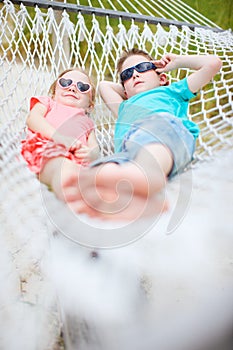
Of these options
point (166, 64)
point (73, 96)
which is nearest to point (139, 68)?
point (166, 64)

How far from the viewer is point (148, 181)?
2.30 feet

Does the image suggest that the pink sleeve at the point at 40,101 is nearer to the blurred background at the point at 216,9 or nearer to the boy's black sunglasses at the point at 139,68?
the boy's black sunglasses at the point at 139,68

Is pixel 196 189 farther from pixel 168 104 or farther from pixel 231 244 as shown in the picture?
pixel 168 104

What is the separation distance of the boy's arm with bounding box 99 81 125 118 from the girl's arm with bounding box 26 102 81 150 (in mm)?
194

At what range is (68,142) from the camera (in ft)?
2.91

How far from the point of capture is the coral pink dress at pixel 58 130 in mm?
849

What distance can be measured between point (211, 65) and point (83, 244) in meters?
0.51

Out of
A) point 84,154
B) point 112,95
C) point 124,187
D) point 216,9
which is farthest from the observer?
point 216,9

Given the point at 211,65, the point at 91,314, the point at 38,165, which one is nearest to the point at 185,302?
the point at 91,314

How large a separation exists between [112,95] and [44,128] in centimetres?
27

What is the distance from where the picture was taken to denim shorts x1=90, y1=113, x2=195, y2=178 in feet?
2.52

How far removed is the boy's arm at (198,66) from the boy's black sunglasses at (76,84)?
0.59 feet

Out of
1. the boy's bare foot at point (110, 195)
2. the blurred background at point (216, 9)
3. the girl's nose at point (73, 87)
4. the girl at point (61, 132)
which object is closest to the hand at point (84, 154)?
the girl at point (61, 132)

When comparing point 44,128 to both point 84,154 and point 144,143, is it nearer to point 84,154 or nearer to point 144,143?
point 84,154
